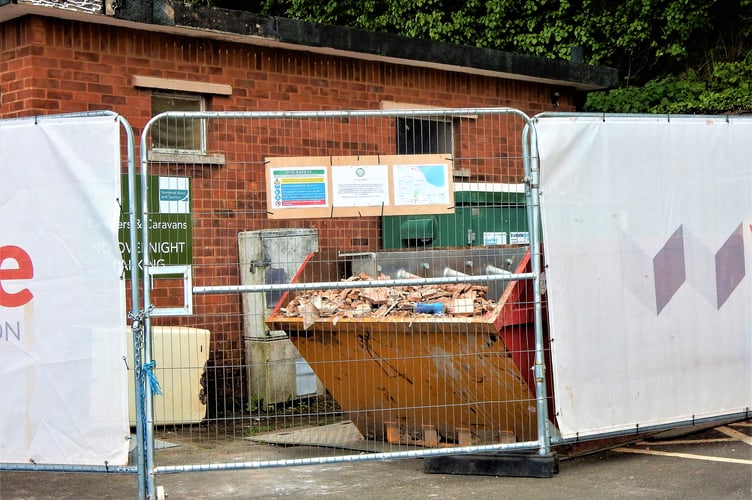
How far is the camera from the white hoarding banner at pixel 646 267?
22.3 ft

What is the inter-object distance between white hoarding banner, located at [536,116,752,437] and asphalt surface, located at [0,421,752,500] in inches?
14.4

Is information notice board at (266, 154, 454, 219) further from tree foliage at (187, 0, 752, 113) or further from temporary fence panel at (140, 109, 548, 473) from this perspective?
tree foliage at (187, 0, 752, 113)

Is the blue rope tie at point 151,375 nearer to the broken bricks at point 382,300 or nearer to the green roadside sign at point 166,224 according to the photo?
the broken bricks at point 382,300

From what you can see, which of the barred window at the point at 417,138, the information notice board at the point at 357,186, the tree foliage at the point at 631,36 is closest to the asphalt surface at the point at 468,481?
the information notice board at the point at 357,186

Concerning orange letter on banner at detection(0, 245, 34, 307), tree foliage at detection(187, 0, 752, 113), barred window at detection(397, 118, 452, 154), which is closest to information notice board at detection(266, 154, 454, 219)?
orange letter on banner at detection(0, 245, 34, 307)

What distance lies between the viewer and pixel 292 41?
1107cm

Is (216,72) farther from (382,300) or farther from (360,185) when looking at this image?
(360,185)

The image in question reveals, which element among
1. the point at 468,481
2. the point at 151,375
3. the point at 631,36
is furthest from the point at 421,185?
the point at 631,36

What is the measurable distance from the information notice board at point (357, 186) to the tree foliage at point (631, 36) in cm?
972

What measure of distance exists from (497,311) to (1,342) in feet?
11.2

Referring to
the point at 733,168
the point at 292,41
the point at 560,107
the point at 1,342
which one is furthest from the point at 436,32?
the point at 1,342

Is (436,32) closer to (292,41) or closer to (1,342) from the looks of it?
(292,41)

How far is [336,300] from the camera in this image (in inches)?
303

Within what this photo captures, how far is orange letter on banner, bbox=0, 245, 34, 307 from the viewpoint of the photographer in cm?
621
